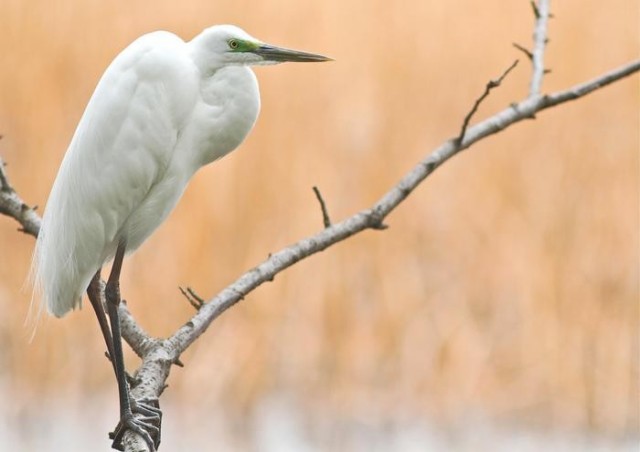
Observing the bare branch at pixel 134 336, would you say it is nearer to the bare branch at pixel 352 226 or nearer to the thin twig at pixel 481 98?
the bare branch at pixel 352 226

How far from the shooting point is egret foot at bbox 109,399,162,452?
88 centimetres

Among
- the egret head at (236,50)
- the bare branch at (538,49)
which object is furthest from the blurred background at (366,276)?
the egret head at (236,50)

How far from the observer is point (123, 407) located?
0.90 metres

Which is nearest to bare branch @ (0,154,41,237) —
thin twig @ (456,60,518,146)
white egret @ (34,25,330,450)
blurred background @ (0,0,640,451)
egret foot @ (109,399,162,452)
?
white egret @ (34,25,330,450)

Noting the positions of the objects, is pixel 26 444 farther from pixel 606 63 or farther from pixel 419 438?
pixel 606 63

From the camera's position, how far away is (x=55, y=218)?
0.95 m

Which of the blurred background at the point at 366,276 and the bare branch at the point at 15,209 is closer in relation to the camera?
the bare branch at the point at 15,209

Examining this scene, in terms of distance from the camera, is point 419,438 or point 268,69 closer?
point 419,438

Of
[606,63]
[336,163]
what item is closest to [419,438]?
[336,163]

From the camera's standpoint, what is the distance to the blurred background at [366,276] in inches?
78.7

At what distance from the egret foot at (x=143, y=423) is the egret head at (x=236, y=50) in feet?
0.95

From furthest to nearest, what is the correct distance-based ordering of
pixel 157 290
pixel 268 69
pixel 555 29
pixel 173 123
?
1. pixel 555 29
2. pixel 268 69
3. pixel 157 290
4. pixel 173 123

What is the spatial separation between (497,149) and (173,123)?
139 cm

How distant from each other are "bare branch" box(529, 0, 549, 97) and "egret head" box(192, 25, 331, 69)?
31cm
